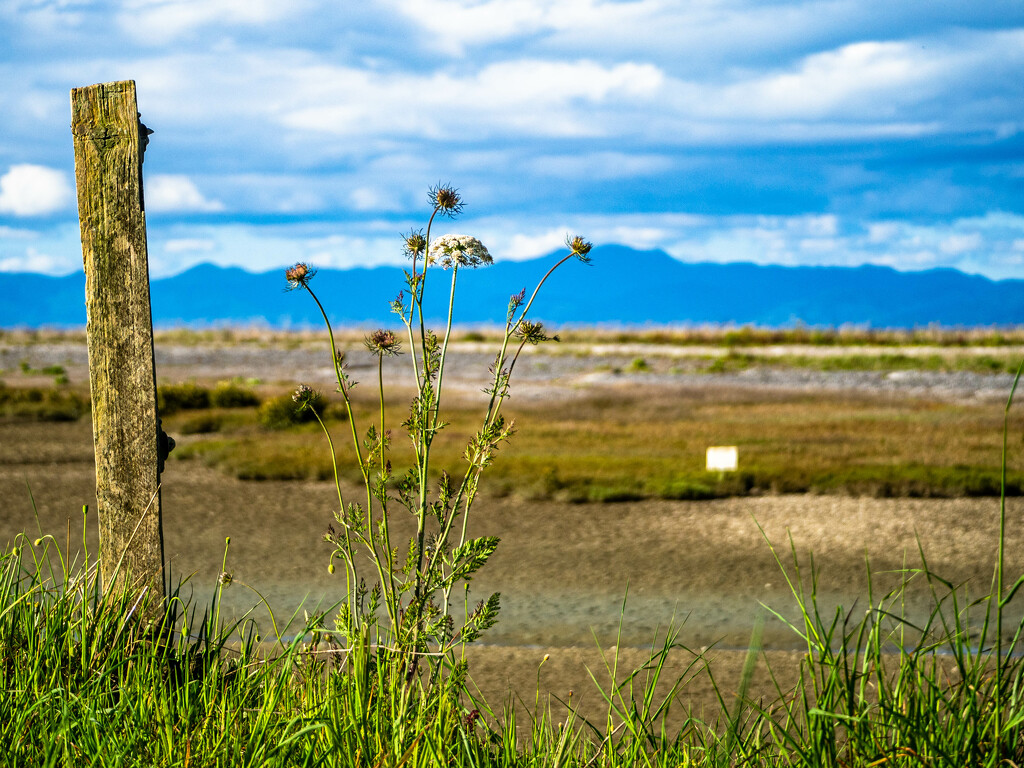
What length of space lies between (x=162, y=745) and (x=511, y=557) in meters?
4.77

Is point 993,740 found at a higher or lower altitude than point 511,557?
higher

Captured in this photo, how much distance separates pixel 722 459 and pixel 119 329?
8.76 m

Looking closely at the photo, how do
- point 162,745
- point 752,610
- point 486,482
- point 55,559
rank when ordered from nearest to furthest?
1. point 162,745
2. point 752,610
3. point 55,559
4. point 486,482

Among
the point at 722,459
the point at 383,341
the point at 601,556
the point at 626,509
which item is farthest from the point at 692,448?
the point at 383,341

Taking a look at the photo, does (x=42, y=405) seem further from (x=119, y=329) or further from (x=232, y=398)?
(x=119, y=329)

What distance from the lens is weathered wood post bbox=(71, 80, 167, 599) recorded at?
3506 millimetres

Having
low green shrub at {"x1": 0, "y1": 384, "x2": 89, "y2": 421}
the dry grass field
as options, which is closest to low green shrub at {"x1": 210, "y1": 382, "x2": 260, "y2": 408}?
the dry grass field

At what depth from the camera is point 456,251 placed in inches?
105

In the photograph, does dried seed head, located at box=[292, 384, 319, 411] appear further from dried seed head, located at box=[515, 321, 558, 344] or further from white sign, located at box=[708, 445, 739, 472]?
white sign, located at box=[708, 445, 739, 472]

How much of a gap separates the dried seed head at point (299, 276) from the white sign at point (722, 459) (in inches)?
334

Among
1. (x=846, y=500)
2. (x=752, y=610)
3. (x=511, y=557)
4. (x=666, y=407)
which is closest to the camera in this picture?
(x=752, y=610)

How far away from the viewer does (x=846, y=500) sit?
930 centimetres

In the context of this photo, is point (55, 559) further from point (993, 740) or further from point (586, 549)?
point (993, 740)

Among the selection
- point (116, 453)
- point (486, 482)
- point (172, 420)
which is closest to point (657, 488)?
point (486, 482)
